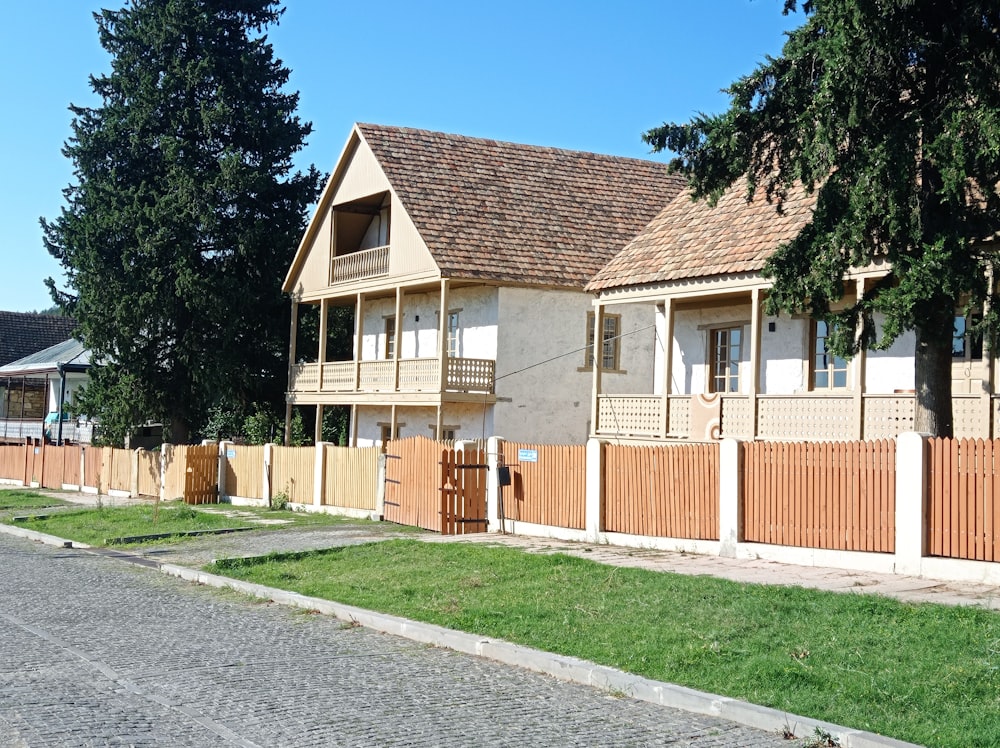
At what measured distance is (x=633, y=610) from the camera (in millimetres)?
11938

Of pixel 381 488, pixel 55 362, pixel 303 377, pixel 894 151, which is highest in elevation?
pixel 894 151

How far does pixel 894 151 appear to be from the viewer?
14.0 m

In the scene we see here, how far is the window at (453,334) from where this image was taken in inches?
1267

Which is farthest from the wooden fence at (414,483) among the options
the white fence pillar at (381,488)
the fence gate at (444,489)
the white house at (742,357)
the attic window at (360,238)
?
the attic window at (360,238)

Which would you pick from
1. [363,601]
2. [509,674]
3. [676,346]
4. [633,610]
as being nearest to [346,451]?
[676,346]

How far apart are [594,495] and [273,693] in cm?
1038

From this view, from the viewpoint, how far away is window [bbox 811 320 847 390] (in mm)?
23047

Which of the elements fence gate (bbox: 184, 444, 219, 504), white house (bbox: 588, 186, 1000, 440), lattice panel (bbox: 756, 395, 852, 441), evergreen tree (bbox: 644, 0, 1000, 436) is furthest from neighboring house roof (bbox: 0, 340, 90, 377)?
evergreen tree (bbox: 644, 0, 1000, 436)

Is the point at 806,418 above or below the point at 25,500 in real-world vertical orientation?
above

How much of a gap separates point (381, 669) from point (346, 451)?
16972mm

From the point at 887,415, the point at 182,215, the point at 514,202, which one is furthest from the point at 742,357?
the point at 182,215

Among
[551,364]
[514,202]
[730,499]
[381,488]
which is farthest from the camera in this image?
[514,202]

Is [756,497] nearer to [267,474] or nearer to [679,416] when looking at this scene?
[679,416]

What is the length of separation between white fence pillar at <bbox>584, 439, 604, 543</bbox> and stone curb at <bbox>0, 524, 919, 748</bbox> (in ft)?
18.8
